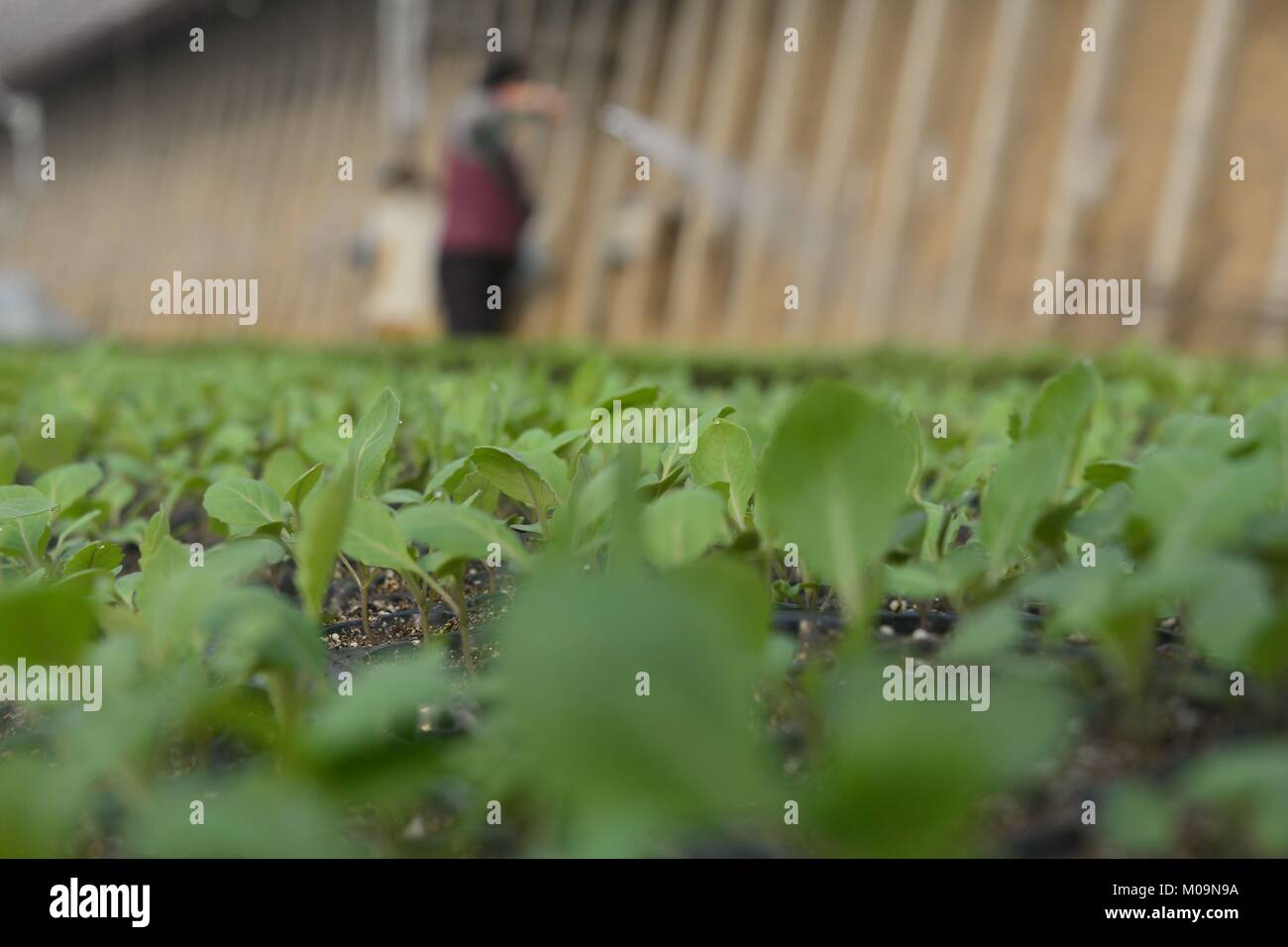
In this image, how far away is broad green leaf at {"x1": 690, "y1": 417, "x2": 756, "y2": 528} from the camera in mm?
691

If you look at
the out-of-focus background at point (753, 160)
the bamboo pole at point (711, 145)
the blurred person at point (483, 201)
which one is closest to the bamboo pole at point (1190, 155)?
the out-of-focus background at point (753, 160)

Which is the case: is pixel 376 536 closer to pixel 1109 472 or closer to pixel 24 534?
pixel 24 534

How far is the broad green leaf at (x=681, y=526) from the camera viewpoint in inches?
22.1

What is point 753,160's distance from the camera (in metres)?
9.48

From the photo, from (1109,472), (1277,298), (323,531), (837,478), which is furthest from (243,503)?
(1277,298)

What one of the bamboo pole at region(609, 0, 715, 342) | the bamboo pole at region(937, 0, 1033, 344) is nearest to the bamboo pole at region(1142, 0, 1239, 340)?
the bamboo pole at region(937, 0, 1033, 344)

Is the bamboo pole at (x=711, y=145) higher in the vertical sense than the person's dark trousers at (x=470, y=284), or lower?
higher

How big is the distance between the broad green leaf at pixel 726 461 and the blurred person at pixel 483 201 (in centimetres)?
654

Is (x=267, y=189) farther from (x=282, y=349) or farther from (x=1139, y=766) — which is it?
(x=1139, y=766)

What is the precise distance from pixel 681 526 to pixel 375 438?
25cm

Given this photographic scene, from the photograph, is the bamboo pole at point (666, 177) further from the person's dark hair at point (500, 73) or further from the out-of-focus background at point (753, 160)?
the person's dark hair at point (500, 73)
